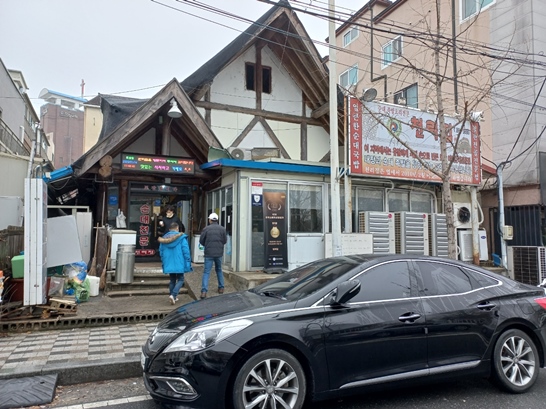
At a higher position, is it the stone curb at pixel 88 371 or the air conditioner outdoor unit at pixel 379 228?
the air conditioner outdoor unit at pixel 379 228

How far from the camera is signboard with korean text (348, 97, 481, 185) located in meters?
10.2

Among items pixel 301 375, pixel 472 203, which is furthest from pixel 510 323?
pixel 472 203

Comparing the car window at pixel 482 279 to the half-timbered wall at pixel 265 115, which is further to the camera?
the half-timbered wall at pixel 265 115

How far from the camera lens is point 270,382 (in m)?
3.37

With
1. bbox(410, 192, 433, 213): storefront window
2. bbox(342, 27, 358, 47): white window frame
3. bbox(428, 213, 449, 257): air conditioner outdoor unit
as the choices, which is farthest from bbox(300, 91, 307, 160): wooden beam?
bbox(342, 27, 358, 47): white window frame

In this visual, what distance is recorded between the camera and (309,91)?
43.4 ft

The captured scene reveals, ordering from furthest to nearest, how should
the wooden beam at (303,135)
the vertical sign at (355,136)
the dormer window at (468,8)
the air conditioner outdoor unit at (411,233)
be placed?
the dormer window at (468,8), the wooden beam at (303,135), the air conditioner outdoor unit at (411,233), the vertical sign at (355,136)

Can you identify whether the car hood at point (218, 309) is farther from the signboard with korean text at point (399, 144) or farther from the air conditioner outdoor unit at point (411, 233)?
the air conditioner outdoor unit at point (411, 233)

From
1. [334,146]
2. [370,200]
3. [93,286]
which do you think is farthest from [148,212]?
[370,200]

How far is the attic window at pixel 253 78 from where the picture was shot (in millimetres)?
12570

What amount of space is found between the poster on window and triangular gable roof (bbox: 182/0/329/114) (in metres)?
4.06

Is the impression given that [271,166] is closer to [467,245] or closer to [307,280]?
[307,280]

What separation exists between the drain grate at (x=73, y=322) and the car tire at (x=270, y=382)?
13.8ft

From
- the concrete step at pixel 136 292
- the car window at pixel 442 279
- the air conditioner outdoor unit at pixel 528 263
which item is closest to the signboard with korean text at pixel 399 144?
the air conditioner outdoor unit at pixel 528 263
